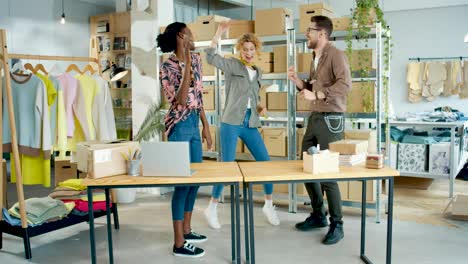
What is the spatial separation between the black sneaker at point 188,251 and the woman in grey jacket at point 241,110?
2.41ft

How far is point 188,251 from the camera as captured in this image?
3.53m

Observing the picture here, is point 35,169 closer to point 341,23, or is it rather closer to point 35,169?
point 35,169

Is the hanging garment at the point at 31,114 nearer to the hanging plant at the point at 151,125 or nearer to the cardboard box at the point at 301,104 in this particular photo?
the hanging plant at the point at 151,125

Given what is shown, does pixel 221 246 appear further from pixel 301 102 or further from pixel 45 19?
pixel 45 19

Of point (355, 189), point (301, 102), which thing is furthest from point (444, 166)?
point (301, 102)

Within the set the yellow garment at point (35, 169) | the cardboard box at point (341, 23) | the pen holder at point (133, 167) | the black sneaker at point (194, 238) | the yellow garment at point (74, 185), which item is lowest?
the black sneaker at point (194, 238)

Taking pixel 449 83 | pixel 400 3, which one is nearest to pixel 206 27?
pixel 400 3

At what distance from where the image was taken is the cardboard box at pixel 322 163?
279cm

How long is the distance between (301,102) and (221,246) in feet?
5.87

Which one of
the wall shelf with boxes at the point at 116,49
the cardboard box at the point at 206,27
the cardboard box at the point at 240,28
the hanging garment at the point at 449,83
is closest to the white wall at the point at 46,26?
the wall shelf with boxes at the point at 116,49

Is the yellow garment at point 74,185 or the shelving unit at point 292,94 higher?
the shelving unit at point 292,94

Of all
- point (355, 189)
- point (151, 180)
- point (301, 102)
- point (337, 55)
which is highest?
point (337, 55)

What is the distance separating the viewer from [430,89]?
32.2 ft

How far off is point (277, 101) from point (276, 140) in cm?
41
